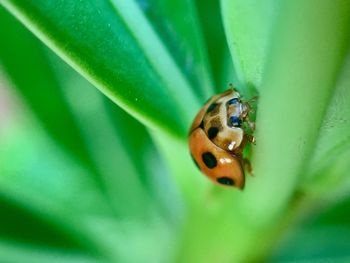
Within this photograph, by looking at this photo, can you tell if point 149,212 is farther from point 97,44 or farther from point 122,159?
point 97,44

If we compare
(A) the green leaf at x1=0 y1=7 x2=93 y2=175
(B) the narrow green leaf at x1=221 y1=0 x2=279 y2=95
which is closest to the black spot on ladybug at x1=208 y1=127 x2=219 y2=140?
(B) the narrow green leaf at x1=221 y1=0 x2=279 y2=95

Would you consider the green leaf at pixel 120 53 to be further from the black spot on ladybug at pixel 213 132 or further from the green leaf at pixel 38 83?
the green leaf at pixel 38 83

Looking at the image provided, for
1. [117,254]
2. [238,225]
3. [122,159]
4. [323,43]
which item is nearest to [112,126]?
[122,159]

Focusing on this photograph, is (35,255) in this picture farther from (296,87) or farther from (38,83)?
(296,87)

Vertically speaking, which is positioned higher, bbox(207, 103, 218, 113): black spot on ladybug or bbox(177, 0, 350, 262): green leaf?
bbox(207, 103, 218, 113): black spot on ladybug

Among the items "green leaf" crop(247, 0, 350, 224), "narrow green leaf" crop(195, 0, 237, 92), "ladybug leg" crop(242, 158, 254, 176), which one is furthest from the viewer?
"narrow green leaf" crop(195, 0, 237, 92)

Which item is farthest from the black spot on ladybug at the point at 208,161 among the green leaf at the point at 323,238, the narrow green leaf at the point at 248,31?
the green leaf at the point at 323,238

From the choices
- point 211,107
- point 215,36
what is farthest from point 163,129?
point 215,36

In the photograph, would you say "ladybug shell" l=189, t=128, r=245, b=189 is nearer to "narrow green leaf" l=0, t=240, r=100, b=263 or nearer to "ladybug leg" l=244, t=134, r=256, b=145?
"ladybug leg" l=244, t=134, r=256, b=145
